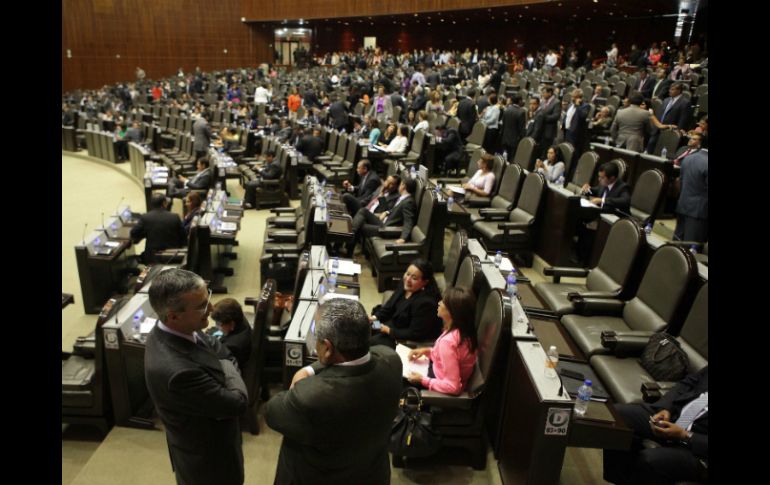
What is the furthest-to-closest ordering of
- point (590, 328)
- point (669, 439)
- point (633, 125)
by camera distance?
point (633, 125), point (590, 328), point (669, 439)

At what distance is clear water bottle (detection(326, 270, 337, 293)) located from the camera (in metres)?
3.85

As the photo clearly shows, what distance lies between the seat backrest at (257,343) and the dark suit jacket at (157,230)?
276cm

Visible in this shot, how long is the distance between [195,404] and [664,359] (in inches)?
98.3

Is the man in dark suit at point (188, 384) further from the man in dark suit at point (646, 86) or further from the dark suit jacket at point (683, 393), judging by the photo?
the man in dark suit at point (646, 86)

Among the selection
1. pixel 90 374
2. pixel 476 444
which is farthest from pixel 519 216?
pixel 90 374

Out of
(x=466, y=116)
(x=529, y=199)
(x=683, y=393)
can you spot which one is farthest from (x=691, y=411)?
(x=466, y=116)

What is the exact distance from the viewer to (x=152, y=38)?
25.6m

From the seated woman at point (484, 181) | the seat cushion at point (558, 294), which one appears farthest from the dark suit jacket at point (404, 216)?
the seat cushion at point (558, 294)

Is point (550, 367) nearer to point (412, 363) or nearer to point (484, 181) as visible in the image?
point (412, 363)

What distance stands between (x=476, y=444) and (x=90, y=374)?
8.14 feet

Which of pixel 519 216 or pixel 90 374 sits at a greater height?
pixel 519 216

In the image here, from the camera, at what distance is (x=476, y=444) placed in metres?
2.94
